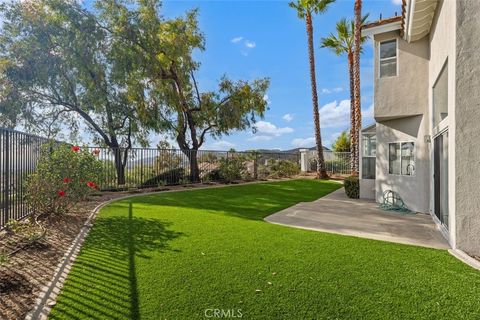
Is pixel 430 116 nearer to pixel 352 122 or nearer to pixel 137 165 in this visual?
pixel 352 122

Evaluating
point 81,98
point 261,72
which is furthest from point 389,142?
point 81,98

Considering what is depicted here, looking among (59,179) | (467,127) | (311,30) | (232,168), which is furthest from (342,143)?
(59,179)

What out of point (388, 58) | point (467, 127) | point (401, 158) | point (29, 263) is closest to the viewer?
point (29, 263)

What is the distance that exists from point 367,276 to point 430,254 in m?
1.86

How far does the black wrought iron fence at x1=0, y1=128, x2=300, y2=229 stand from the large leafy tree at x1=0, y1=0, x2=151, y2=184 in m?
0.48

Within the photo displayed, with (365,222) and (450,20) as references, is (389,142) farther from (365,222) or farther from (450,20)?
(450,20)

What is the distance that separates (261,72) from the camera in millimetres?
21234

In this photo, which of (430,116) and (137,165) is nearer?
(430,116)

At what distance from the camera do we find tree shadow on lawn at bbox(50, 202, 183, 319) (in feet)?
10.5

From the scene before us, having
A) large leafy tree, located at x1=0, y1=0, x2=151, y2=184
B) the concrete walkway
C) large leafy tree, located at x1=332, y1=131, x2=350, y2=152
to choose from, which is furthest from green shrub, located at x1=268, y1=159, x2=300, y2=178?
the concrete walkway

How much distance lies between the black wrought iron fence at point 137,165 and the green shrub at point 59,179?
0.80 ft

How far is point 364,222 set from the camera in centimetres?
764

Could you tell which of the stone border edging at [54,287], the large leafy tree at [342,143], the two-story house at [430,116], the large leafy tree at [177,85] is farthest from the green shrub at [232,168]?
the stone border edging at [54,287]

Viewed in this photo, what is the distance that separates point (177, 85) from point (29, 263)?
15382 millimetres
